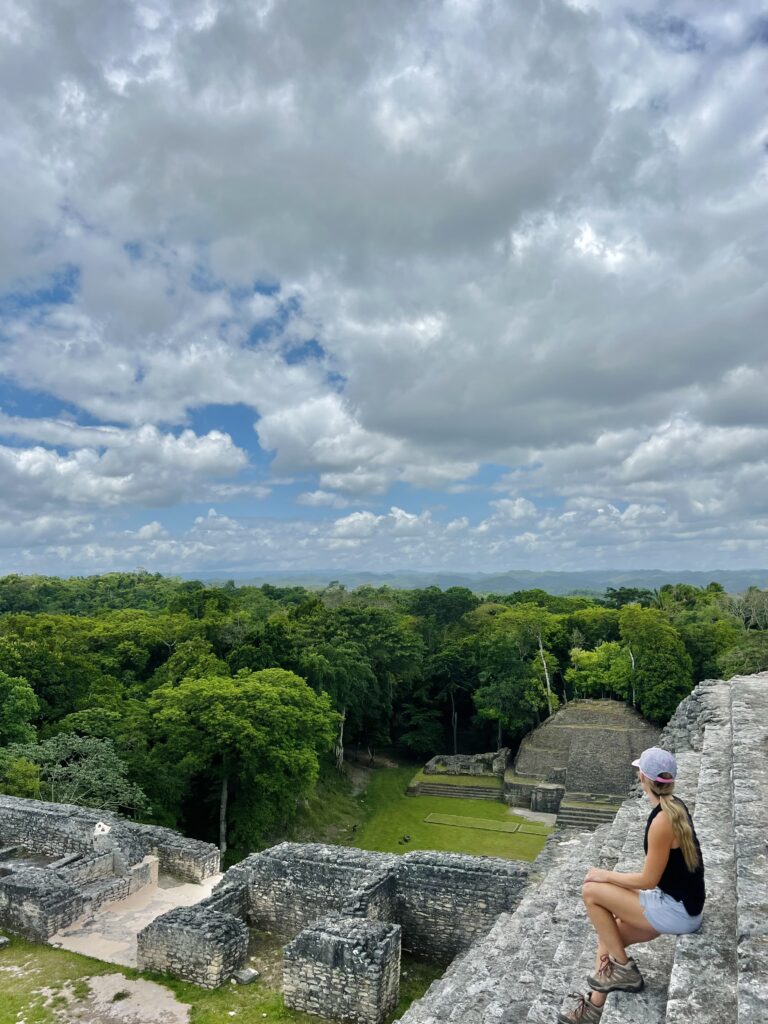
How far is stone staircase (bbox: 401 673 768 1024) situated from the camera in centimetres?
368

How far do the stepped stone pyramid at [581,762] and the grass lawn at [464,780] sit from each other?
2.65 feet

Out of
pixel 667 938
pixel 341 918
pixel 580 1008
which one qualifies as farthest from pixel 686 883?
pixel 341 918

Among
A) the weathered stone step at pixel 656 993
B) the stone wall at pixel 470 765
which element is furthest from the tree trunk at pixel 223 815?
the weathered stone step at pixel 656 993

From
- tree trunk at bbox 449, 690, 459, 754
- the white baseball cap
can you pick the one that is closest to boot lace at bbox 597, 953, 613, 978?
the white baseball cap

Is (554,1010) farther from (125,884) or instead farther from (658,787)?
(125,884)

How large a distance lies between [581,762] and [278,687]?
15245mm

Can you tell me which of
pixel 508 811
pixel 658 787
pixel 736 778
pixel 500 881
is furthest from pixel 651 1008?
pixel 508 811

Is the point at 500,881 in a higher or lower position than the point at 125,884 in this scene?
higher

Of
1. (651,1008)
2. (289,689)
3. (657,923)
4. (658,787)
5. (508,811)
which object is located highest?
(658,787)

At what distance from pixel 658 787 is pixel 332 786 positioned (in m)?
26.3

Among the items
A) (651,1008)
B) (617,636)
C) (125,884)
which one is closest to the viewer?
(651,1008)

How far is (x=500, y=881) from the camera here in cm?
1002

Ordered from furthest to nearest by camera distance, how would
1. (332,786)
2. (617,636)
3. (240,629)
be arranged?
(617,636), (240,629), (332,786)

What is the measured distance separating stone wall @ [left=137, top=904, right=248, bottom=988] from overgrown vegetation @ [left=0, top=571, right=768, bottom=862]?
774cm
